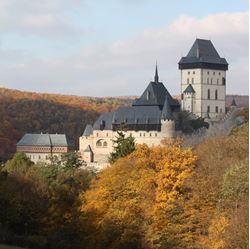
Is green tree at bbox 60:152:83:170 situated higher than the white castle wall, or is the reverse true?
the white castle wall

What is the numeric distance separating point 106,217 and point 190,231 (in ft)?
12.8

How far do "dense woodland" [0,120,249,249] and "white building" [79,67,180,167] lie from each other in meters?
45.6

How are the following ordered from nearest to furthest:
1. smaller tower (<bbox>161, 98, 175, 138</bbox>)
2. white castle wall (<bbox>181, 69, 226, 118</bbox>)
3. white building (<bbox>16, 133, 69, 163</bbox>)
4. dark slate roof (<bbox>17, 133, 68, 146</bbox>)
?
smaller tower (<bbox>161, 98, 175, 138</bbox>)
white building (<bbox>16, 133, 69, 163</bbox>)
dark slate roof (<bbox>17, 133, 68, 146</bbox>)
white castle wall (<bbox>181, 69, 226, 118</bbox>)

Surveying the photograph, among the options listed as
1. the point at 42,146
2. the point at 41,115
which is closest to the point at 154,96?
the point at 42,146

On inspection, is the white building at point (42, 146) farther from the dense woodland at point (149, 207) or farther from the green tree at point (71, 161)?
the dense woodland at point (149, 207)

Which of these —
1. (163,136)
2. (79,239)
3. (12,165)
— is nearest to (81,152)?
(163,136)

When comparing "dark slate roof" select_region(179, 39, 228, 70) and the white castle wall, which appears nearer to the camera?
the white castle wall

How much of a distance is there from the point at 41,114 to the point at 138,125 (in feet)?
154

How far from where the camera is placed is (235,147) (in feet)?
107

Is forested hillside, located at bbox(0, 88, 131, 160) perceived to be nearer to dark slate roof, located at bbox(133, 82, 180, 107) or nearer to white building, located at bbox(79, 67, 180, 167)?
white building, located at bbox(79, 67, 180, 167)

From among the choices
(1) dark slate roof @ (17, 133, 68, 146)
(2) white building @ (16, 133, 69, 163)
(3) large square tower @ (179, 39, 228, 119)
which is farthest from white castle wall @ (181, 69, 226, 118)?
(2) white building @ (16, 133, 69, 163)

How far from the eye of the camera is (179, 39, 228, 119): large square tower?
3920 inches

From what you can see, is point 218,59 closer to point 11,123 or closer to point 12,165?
point 11,123

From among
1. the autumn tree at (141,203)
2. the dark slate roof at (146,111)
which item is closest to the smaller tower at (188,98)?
the dark slate roof at (146,111)
